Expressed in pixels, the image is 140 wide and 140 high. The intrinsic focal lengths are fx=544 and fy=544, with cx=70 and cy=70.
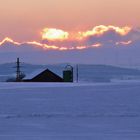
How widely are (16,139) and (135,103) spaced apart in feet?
35.3

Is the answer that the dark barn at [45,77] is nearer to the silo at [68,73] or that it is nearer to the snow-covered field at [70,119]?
the silo at [68,73]

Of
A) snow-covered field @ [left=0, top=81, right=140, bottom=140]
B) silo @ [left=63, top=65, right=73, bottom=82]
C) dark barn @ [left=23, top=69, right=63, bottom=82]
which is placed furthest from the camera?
dark barn @ [left=23, top=69, right=63, bottom=82]

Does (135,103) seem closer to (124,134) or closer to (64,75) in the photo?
(124,134)

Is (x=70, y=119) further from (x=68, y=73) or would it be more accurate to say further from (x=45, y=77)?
(x=45, y=77)

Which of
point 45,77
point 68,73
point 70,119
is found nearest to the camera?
point 70,119

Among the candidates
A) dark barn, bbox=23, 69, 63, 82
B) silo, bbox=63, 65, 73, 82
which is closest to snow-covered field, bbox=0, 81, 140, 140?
silo, bbox=63, 65, 73, 82

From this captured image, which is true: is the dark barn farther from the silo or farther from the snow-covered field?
the snow-covered field

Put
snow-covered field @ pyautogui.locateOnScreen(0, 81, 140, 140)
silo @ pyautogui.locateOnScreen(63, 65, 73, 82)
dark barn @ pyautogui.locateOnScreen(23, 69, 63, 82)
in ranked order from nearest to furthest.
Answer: snow-covered field @ pyautogui.locateOnScreen(0, 81, 140, 140) < silo @ pyautogui.locateOnScreen(63, 65, 73, 82) < dark barn @ pyautogui.locateOnScreen(23, 69, 63, 82)

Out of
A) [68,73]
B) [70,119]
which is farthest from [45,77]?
[70,119]

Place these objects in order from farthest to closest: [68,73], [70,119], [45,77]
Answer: [45,77]
[68,73]
[70,119]

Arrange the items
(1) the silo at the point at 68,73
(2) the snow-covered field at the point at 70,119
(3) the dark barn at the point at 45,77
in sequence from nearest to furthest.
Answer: (2) the snow-covered field at the point at 70,119, (1) the silo at the point at 68,73, (3) the dark barn at the point at 45,77

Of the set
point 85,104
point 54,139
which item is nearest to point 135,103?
point 85,104

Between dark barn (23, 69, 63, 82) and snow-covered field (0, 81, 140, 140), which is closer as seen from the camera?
snow-covered field (0, 81, 140, 140)

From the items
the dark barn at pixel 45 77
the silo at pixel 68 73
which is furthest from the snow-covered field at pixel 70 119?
the dark barn at pixel 45 77
